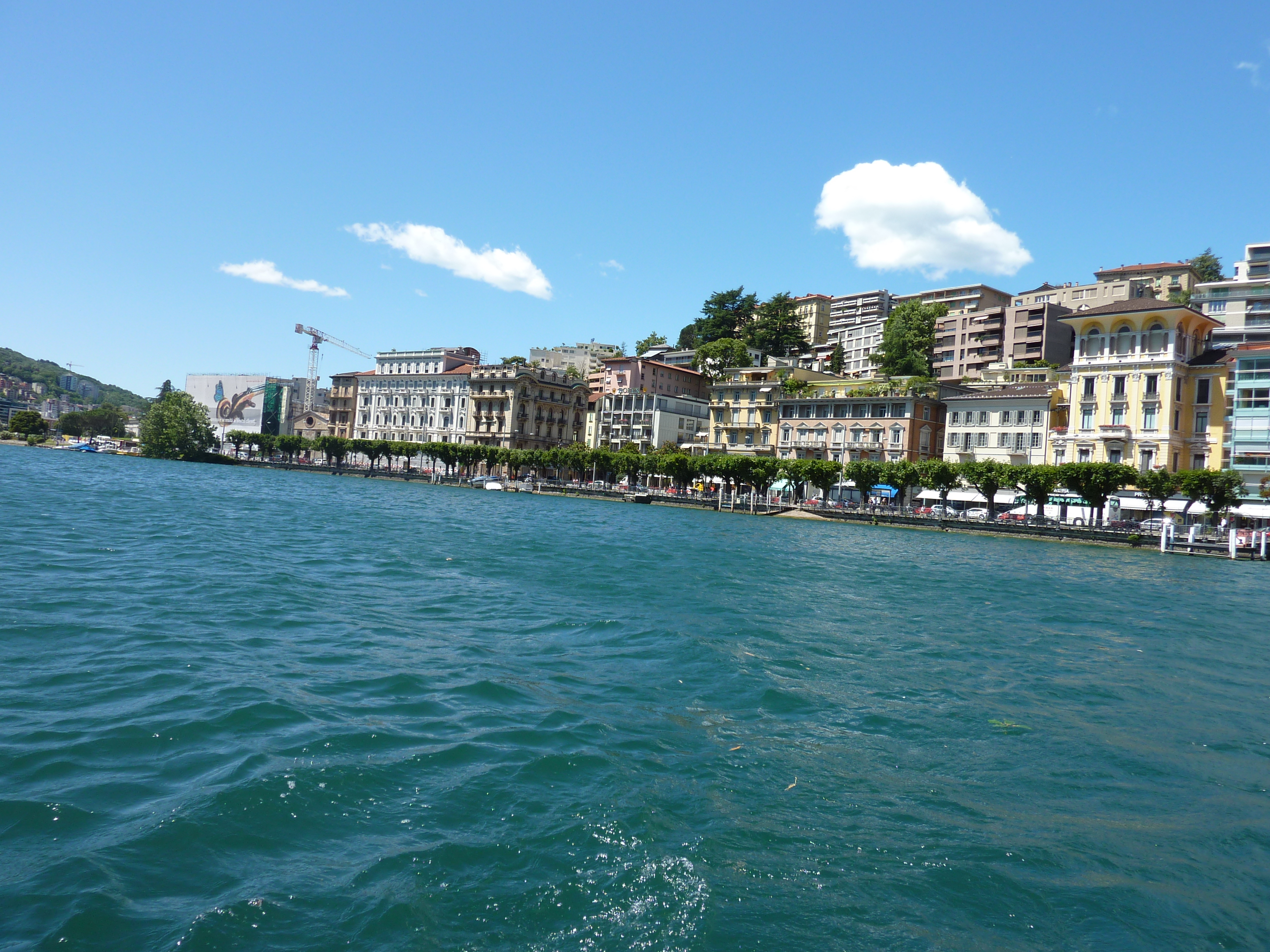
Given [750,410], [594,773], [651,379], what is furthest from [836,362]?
[594,773]

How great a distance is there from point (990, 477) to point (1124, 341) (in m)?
15.8

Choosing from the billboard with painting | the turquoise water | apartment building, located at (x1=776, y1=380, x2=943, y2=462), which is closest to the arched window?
apartment building, located at (x1=776, y1=380, x2=943, y2=462)

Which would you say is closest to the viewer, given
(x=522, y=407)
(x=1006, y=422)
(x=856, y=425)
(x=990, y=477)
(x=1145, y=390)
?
(x=990, y=477)

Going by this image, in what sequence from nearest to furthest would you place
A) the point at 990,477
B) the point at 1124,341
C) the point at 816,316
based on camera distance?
1. the point at 990,477
2. the point at 1124,341
3. the point at 816,316

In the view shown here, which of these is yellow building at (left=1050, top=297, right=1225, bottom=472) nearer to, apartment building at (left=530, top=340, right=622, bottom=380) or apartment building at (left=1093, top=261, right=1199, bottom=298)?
apartment building at (left=1093, top=261, right=1199, bottom=298)

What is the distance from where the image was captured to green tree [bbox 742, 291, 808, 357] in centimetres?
10462

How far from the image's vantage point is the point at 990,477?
5947cm

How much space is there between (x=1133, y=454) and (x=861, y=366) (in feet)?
187

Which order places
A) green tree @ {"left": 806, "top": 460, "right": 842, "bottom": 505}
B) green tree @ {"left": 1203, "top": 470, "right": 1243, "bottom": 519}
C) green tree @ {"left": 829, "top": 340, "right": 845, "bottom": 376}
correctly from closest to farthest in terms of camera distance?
green tree @ {"left": 1203, "top": 470, "right": 1243, "bottom": 519} → green tree @ {"left": 806, "top": 460, "right": 842, "bottom": 505} → green tree @ {"left": 829, "top": 340, "right": 845, "bottom": 376}

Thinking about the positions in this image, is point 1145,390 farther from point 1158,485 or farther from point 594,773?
point 594,773

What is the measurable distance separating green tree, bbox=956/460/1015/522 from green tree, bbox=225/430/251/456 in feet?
336

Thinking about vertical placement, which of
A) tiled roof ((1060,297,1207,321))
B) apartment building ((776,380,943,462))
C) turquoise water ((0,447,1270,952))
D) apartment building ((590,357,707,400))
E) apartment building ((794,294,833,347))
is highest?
apartment building ((794,294,833,347))

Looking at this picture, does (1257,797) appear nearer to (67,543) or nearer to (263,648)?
(263,648)

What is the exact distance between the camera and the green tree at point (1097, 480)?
53.4m
